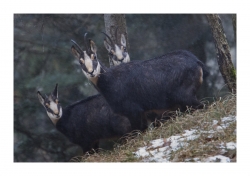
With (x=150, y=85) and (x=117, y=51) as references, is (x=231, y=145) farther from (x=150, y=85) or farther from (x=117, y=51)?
(x=117, y=51)

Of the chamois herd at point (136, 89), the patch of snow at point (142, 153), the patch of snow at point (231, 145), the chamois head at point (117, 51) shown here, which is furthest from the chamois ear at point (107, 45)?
the patch of snow at point (231, 145)

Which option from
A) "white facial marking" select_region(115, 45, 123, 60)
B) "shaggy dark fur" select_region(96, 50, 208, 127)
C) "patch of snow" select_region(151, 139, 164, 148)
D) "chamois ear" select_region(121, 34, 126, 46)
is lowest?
"patch of snow" select_region(151, 139, 164, 148)

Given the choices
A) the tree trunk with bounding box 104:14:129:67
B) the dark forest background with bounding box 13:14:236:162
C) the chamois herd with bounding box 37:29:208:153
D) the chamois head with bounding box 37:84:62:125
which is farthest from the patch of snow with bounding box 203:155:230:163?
the tree trunk with bounding box 104:14:129:67

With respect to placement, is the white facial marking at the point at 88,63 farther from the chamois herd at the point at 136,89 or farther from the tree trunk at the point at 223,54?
the tree trunk at the point at 223,54

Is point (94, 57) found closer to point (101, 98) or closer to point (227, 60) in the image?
point (101, 98)

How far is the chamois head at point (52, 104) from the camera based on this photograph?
8438 mm

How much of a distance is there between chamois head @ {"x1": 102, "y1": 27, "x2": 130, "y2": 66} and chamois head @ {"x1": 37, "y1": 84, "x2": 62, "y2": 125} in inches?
49.7

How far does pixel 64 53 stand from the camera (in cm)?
970

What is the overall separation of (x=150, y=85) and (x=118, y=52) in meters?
1.21

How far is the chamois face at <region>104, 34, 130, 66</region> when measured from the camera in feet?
29.6

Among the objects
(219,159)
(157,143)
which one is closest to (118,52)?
(157,143)

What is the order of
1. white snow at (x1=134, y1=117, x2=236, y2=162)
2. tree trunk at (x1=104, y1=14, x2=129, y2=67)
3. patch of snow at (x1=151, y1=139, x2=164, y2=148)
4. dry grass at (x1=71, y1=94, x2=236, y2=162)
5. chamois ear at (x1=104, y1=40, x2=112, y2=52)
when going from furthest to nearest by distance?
chamois ear at (x1=104, y1=40, x2=112, y2=52)
tree trunk at (x1=104, y1=14, x2=129, y2=67)
patch of snow at (x1=151, y1=139, x2=164, y2=148)
white snow at (x1=134, y1=117, x2=236, y2=162)
dry grass at (x1=71, y1=94, x2=236, y2=162)

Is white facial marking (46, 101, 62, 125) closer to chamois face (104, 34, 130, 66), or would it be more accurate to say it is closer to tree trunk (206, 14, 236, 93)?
chamois face (104, 34, 130, 66)

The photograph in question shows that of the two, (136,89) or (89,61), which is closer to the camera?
(89,61)
